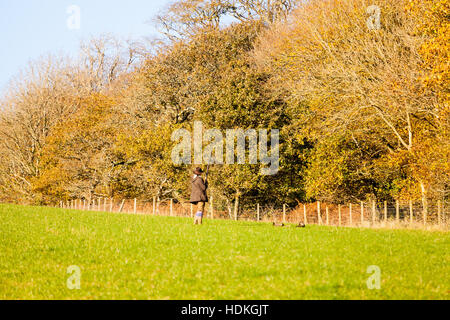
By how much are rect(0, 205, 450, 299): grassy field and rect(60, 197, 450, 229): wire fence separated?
12.8m

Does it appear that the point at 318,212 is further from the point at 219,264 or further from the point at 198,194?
the point at 219,264

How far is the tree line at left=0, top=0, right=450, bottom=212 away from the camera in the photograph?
1119 inches

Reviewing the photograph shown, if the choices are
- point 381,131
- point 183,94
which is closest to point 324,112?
point 381,131

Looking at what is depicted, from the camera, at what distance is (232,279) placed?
9.83 metres

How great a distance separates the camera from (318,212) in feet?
116

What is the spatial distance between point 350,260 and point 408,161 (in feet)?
69.8

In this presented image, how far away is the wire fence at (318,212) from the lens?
29781 mm

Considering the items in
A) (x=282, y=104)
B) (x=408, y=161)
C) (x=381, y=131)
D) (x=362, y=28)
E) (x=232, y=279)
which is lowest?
(x=232, y=279)

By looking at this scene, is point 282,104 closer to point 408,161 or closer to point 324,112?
point 324,112

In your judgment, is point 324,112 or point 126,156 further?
point 126,156

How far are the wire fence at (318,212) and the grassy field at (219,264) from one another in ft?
42.1

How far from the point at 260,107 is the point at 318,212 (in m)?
10.9

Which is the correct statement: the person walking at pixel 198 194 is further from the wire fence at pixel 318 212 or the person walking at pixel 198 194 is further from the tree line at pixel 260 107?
the tree line at pixel 260 107

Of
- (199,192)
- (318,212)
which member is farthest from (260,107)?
(199,192)
